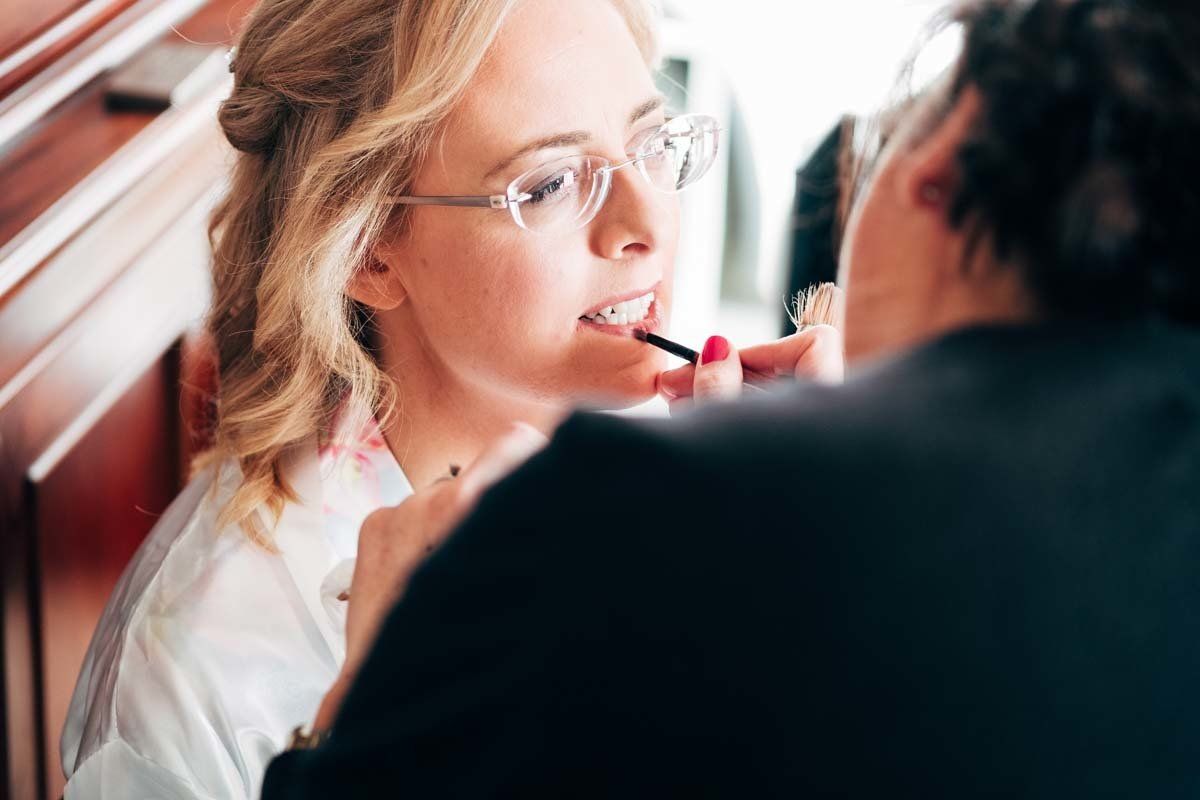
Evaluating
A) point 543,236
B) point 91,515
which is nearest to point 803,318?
point 543,236

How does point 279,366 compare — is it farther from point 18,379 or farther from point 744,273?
point 744,273

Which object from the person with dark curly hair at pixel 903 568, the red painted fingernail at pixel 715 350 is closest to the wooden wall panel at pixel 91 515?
the red painted fingernail at pixel 715 350

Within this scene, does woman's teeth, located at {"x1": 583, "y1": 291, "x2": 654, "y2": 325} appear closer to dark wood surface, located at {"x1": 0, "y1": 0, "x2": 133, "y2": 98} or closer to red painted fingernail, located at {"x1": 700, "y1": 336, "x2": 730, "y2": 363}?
red painted fingernail, located at {"x1": 700, "y1": 336, "x2": 730, "y2": 363}

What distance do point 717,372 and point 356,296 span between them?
0.44m

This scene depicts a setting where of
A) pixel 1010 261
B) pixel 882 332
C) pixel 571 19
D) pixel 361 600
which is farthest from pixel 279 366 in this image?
pixel 1010 261

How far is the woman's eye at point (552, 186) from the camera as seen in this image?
3.86 feet

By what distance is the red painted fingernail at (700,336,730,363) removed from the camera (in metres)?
1.15

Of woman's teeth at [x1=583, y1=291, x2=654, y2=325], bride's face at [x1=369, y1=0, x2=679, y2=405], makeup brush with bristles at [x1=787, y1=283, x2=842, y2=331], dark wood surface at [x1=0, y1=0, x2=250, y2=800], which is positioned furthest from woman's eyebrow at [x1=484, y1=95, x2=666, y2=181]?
dark wood surface at [x1=0, y1=0, x2=250, y2=800]

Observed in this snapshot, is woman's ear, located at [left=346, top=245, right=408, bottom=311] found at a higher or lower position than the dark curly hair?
higher

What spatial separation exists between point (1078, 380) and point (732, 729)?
0.20 meters

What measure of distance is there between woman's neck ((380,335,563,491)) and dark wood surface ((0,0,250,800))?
38cm

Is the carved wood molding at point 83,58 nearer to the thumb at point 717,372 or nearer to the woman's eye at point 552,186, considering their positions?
the woman's eye at point 552,186

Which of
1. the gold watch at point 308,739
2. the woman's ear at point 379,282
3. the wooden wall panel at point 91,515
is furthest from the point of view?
the wooden wall panel at point 91,515

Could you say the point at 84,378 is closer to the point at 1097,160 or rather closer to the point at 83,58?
the point at 83,58
